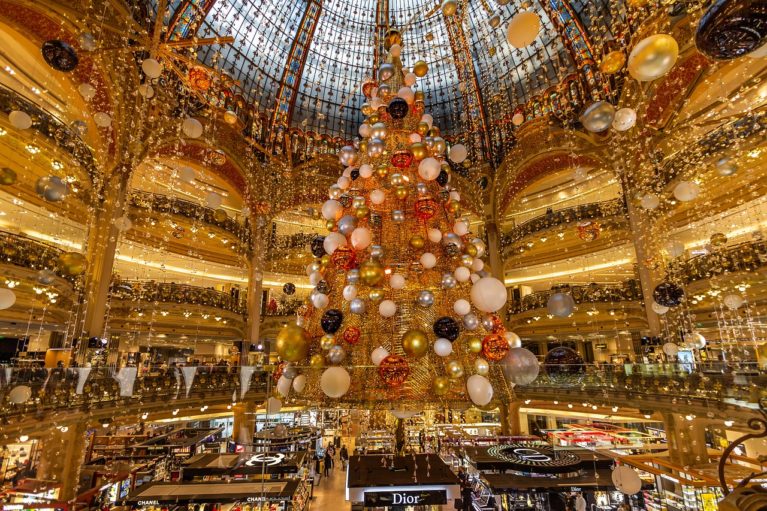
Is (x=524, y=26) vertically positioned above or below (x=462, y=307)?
above

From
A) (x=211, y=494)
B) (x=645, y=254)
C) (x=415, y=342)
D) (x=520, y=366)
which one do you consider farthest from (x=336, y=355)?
(x=645, y=254)

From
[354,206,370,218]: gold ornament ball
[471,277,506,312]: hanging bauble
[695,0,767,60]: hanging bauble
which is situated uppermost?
[695,0,767,60]: hanging bauble

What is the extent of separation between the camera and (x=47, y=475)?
997 centimetres

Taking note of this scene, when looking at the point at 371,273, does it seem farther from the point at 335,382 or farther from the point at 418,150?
the point at 418,150

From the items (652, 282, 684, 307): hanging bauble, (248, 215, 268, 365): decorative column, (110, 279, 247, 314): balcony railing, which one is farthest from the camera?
(248, 215, 268, 365): decorative column

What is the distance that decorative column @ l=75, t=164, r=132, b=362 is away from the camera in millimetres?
12164

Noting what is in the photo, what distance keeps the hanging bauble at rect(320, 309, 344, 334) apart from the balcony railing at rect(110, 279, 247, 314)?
13.0 meters

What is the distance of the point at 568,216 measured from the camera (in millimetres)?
16438

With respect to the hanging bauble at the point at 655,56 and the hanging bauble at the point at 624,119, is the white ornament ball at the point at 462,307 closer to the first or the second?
the hanging bauble at the point at 655,56

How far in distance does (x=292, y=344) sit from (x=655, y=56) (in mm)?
4164

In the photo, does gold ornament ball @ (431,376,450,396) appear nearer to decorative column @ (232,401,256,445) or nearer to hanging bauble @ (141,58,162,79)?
hanging bauble @ (141,58,162,79)

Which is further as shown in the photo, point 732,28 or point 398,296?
point 398,296

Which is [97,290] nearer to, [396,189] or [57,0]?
[57,0]

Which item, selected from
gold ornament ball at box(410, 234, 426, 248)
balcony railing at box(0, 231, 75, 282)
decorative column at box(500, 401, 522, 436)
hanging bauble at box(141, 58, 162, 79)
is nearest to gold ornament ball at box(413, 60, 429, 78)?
gold ornament ball at box(410, 234, 426, 248)
